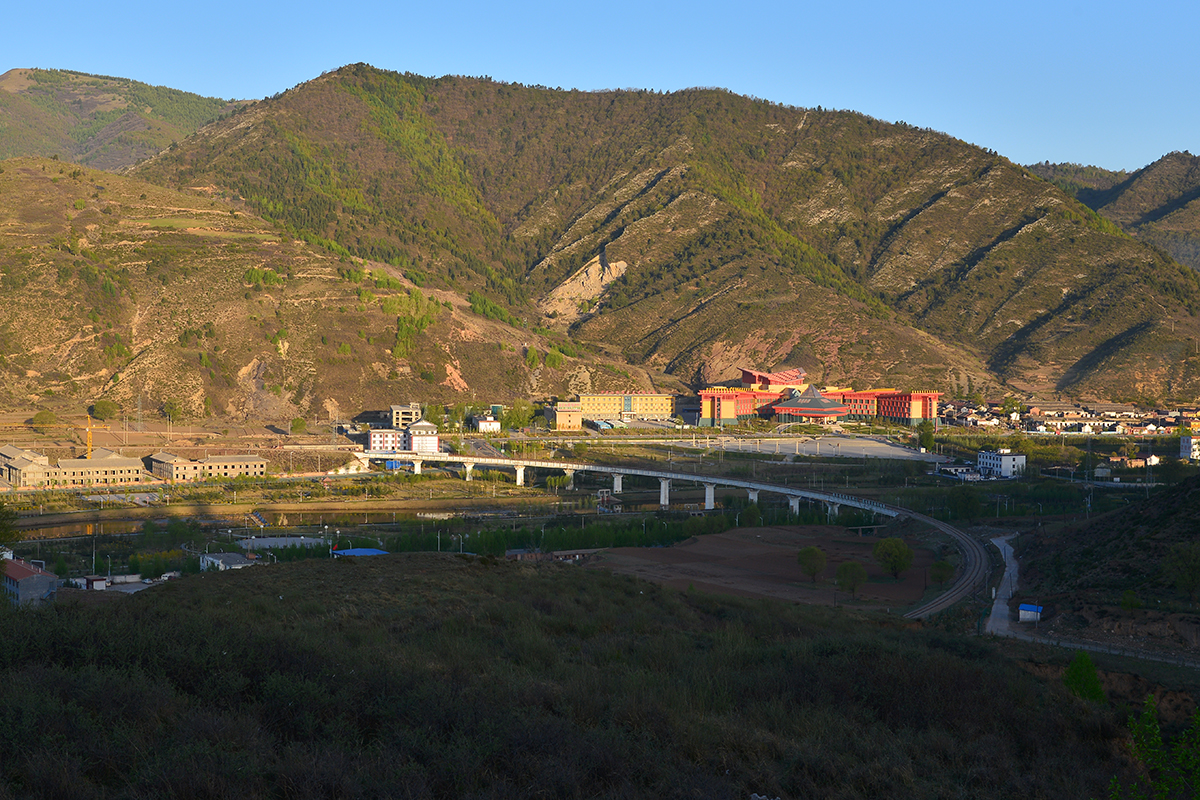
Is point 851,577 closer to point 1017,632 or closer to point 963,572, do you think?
point 963,572

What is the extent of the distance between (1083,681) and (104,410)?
105451mm

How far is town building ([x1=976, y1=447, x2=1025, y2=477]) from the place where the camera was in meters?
88.5

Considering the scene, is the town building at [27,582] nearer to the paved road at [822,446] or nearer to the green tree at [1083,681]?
the green tree at [1083,681]

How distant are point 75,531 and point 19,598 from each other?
1155 inches

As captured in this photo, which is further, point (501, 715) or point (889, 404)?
point (889, 404)

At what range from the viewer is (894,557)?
5138cm

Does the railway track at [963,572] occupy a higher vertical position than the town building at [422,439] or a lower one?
lower

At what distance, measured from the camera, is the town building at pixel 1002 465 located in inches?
3484

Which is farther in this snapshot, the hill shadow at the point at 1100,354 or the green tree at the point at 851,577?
the hill shadow at the point at 1100,354

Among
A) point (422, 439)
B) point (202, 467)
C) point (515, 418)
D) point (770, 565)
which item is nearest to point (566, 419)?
point (515, 418)

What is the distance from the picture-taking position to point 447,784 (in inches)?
420

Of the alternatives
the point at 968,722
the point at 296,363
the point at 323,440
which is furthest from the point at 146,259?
the point at 968,722

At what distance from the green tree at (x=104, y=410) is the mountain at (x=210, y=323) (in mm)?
4340

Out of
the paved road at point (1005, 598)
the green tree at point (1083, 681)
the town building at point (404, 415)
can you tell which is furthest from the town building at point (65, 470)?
the green tree at point (1083, 681)
